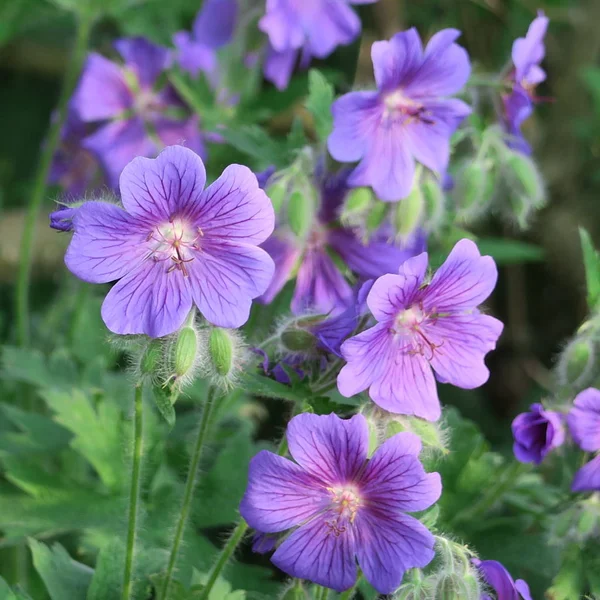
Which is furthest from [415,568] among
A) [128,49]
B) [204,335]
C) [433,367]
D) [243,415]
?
[128,49]

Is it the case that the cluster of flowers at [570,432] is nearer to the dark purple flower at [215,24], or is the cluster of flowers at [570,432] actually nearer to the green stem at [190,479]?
the green stem at [190,479]

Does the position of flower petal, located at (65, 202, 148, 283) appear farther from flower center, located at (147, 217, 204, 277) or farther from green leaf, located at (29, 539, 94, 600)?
green leaf, located at (29, 539, 94, 600)

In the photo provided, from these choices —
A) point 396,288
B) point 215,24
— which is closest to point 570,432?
point 396,288

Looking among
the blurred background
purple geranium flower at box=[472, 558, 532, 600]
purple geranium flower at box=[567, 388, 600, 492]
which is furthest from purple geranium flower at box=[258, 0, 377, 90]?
purple geranium flower at box=[472, 558, 532, 600]

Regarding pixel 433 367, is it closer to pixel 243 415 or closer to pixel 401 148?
pixel 401 148

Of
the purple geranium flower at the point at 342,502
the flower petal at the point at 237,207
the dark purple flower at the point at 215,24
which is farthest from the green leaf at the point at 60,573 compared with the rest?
the dark purple flower at the point at 215,24

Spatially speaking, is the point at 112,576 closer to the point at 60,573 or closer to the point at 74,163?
the point at 60,573
